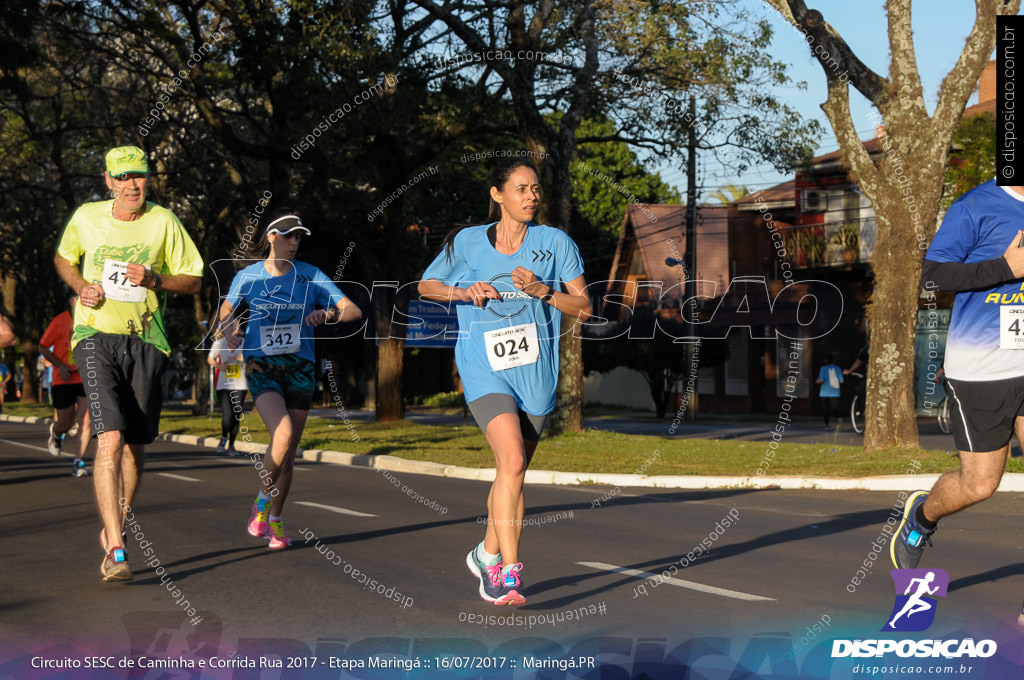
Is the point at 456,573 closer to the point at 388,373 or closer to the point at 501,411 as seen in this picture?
the point at 501,411

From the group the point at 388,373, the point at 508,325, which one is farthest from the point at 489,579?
the point at 388,373

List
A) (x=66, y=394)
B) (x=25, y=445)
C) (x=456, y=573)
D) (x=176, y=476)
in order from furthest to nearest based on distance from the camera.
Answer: (x=25, y=445) → (x=66, y=394) → (x=176, y=476) → (x=456, y=573)

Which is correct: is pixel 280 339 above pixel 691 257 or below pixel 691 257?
below

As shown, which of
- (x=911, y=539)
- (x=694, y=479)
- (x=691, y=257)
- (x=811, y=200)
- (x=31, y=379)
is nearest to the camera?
(x=911, y=539)

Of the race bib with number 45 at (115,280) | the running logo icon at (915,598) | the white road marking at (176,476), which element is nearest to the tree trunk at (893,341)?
the white road marking at (176,476)

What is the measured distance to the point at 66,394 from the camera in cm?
1391

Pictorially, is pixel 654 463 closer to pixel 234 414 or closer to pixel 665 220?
pixel 234 414

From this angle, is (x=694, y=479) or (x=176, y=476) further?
(x=176, y=476)

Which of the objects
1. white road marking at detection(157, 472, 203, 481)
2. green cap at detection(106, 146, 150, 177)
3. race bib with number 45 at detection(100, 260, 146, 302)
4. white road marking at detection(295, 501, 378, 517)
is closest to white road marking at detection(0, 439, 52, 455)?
white road marking at detection(157, 472, 203, 481)

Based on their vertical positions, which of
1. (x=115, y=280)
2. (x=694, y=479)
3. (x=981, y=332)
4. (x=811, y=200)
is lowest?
(x=694, y=479)

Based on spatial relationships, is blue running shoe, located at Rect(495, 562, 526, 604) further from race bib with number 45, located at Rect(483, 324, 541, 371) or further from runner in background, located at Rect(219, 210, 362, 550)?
runner in background, located at Rect(219, 210, 362, 550)

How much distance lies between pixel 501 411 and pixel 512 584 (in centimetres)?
82

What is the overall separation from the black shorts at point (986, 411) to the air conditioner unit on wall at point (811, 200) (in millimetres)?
30665

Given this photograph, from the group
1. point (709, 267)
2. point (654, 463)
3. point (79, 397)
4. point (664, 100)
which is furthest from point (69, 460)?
point (709, 267)
